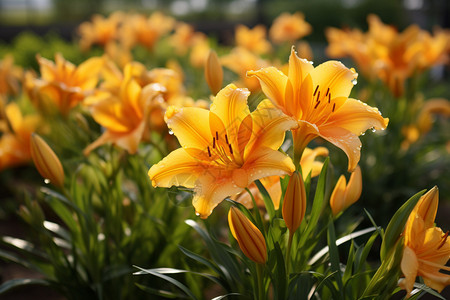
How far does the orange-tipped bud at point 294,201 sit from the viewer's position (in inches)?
41.5

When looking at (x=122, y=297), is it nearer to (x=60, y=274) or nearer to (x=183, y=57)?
(x=60, y=274)

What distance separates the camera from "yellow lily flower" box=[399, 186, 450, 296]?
3.44 feet

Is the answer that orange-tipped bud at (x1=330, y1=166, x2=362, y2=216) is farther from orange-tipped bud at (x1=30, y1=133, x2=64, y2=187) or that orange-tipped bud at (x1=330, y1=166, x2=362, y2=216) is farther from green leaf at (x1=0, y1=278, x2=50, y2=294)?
green leaf at (x1=0, y1=278, x2=50, y2=294)

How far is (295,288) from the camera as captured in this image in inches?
52.2

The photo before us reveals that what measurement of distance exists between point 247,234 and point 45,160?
0.65 metres

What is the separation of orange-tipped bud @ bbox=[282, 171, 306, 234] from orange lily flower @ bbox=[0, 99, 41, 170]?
1466 mm

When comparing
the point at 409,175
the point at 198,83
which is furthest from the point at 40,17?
the point at 409,175

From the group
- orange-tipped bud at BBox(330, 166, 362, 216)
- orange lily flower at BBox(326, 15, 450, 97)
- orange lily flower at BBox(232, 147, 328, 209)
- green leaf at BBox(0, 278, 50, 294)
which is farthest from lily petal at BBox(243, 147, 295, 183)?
orange lily flower at BBox(326, 15, 450, 97)

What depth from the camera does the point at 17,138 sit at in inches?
87.8

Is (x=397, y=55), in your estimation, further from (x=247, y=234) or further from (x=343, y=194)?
(x=247, y=234)

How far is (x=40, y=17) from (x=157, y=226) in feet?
43.6

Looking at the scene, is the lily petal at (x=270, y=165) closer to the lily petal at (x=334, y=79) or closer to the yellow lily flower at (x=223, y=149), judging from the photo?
the yellow lily flower at (x=223, y=149)

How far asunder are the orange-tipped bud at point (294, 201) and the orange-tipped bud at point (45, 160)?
2.26 ft

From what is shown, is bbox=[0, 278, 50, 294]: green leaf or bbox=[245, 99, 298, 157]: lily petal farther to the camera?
bbox=[0, 278, 50, 294]: green leaf
